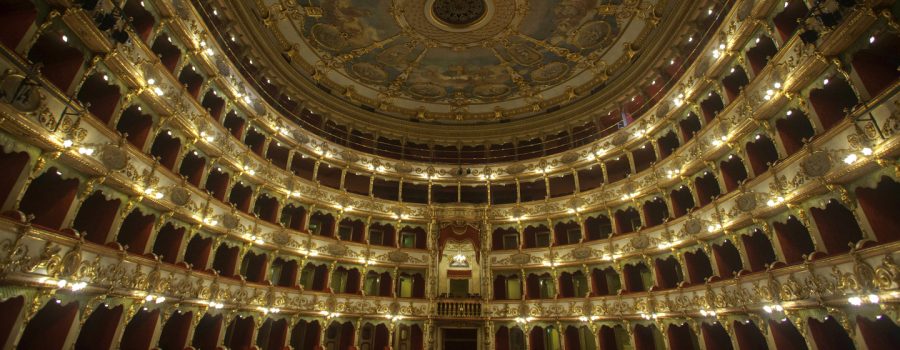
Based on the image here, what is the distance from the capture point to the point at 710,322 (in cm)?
2012

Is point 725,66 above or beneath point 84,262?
above

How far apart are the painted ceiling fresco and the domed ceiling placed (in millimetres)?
67

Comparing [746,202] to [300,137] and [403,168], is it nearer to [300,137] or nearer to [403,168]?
[403,168]

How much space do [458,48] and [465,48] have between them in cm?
48

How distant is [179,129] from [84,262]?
7.05 meters

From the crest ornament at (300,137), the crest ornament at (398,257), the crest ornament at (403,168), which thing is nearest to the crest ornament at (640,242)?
the crest ornament at (398,257)

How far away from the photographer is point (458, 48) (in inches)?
1128

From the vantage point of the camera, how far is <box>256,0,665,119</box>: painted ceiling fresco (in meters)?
25.3

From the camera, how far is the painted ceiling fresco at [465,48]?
25281mm

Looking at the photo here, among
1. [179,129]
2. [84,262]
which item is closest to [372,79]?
[179,129]

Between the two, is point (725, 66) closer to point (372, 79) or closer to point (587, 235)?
point (587, 235)

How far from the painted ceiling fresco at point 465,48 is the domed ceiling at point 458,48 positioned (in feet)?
0.22

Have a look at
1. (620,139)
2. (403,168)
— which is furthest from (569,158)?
(403,168)

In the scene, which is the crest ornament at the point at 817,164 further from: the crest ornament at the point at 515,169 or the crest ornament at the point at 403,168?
the crest ornament at the point at 403,168
